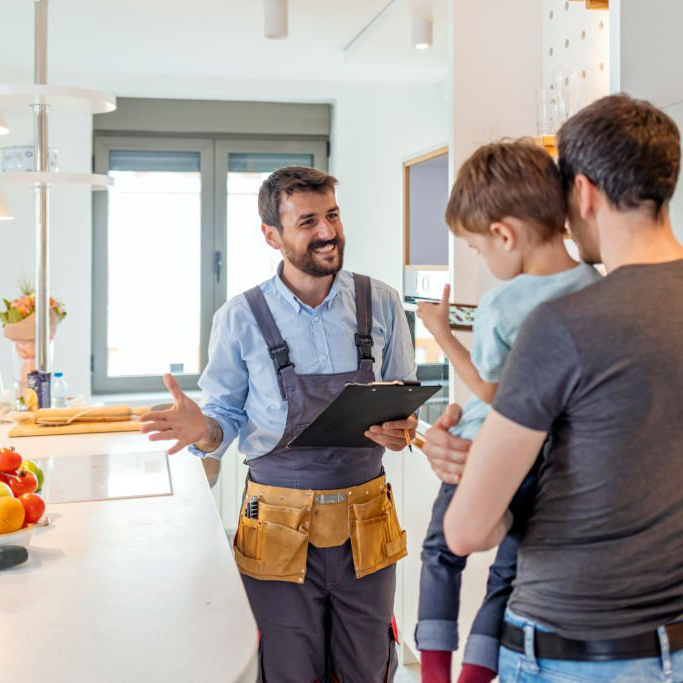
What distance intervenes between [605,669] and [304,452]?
1.10 m

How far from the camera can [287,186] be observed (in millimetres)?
2244

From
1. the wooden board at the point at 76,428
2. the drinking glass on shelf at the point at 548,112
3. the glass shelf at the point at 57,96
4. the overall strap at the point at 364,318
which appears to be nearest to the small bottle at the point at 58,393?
the wooden board at the point at 76,428

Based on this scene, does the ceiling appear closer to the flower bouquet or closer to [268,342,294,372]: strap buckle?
the flower bouquet

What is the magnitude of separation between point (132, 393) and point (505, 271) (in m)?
4.55

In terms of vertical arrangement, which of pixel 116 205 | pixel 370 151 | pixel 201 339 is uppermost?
pixel 370 151

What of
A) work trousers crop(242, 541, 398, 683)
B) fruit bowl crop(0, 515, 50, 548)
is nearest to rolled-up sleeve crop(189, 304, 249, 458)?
work trousers crop(242, 541, 398, 683)

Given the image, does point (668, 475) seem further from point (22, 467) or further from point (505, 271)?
point (22, 467)

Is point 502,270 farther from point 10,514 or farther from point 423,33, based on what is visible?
point 423,33

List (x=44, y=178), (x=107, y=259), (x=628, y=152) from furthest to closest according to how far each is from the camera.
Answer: (x=107, y=259) → (x=44, y=178) → (x=628, y=152)

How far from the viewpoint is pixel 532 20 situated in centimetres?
280

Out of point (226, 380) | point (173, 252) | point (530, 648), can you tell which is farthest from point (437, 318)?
point (173, 252)

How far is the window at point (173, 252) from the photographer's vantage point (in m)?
5.43

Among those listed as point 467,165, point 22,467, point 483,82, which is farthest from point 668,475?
point 483,82

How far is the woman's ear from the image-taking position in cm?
114
